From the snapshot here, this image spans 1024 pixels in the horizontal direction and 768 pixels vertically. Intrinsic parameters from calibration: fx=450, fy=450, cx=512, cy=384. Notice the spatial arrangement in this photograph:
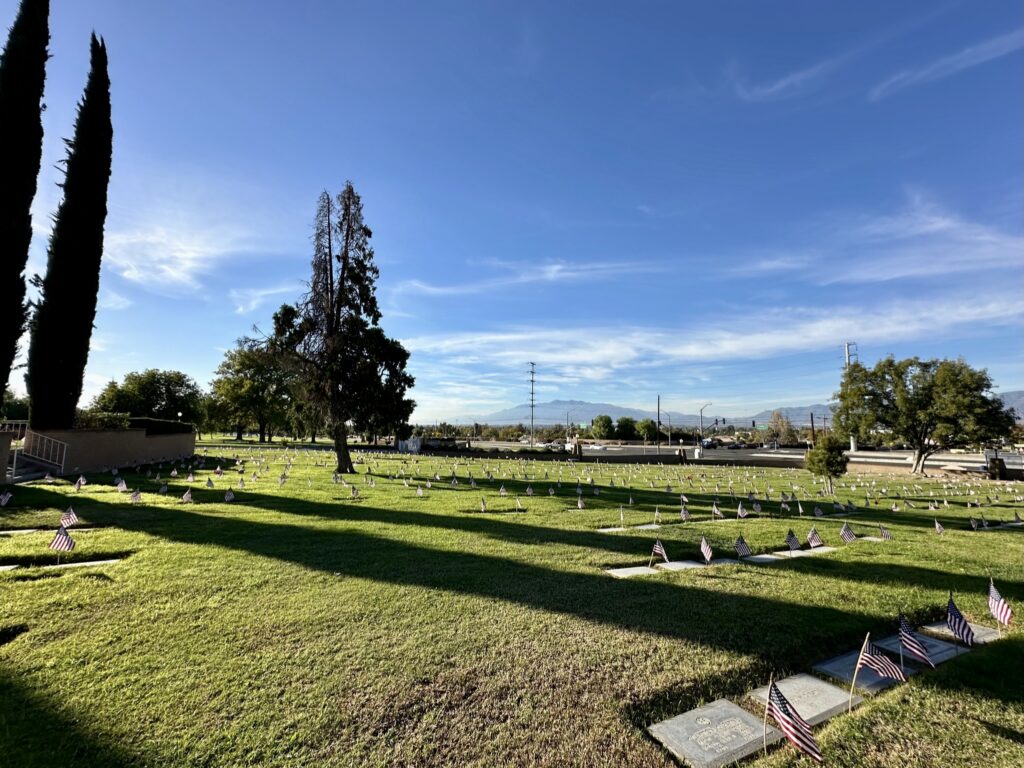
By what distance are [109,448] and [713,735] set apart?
75.8 ft

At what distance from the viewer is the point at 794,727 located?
111 inches

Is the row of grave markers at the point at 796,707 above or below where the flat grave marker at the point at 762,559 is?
above

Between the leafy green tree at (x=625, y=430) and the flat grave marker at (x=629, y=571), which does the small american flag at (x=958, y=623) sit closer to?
the flat grave marker at (x=629, y=571)

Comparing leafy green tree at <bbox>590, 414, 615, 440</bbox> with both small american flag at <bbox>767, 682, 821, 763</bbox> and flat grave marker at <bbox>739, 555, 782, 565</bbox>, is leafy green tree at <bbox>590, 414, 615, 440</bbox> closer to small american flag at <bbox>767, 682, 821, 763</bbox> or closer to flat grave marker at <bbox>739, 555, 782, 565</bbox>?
flat grave marker at <bbox>739, 555, 782, 565</bbox>

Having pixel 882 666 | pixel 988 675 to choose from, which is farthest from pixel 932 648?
pixel 882 666

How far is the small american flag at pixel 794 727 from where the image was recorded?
2.77m

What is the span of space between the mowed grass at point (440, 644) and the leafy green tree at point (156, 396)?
46.3m

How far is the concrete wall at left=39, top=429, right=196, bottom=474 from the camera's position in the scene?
16.0m

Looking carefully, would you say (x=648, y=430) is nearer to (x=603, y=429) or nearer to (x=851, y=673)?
(x=603, y=429)

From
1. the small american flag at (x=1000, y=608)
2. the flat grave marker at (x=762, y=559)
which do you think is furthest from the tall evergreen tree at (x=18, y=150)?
the small american flag at (x=1000, y=608)

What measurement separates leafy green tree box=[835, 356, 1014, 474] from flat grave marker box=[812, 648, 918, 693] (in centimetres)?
3333

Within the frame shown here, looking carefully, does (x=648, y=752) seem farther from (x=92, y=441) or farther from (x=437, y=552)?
(x=92, y=441)

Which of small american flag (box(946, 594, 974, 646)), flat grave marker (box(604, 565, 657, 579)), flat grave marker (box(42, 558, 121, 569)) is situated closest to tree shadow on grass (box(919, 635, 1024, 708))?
small american flag (box(946, 594, 974, 646))

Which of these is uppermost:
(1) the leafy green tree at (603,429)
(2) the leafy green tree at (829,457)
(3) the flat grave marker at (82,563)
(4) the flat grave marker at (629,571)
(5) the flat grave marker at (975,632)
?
(1) the leafy green tree at (603,429)
